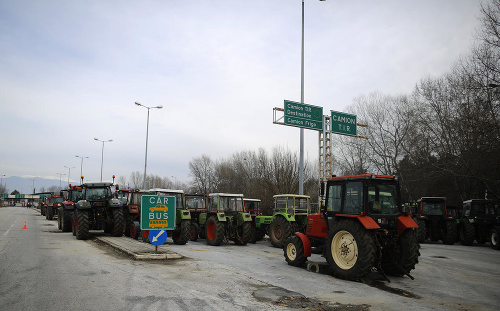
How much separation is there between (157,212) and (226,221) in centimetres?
519

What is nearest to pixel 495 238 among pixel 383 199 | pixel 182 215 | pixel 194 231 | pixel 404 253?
pixel 404 253

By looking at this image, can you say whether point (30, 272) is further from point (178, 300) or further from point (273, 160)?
point (273, 160)

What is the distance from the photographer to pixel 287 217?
15047mm

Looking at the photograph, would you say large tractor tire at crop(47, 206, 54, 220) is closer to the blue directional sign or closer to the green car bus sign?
the green car bus sign

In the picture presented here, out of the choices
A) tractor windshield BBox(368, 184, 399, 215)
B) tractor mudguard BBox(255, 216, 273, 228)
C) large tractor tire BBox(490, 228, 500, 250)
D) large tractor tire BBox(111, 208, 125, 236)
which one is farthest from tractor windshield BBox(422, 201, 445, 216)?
large tractor tire BBox(111, 208, 125, 236)

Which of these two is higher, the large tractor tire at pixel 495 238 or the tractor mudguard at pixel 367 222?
the tractor mudguard at pixel 367 222

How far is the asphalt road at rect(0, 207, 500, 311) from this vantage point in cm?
614

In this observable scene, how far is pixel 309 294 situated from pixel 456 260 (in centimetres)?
858

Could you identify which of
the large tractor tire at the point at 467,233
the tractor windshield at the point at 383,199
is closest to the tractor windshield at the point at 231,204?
the tractor windshield at the point at 383,199

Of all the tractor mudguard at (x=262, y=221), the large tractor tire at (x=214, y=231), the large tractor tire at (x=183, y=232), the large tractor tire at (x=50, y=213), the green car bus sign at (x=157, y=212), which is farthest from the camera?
the large tractor tire at (x=50, y=213)

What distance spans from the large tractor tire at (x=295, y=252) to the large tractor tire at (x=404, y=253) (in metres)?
2.17

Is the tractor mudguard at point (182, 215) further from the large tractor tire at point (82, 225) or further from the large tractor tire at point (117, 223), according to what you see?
the large tractor tire at point (82, 225)

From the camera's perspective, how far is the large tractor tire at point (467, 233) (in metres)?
18.7

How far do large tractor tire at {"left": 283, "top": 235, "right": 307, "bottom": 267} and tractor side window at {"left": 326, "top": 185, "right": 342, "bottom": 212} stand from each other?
136cm
